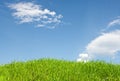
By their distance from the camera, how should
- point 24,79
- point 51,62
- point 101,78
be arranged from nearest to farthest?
point 24,79, point 101,78, point 51,62

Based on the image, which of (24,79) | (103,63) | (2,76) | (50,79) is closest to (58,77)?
(50,79)

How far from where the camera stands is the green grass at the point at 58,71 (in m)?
13.7

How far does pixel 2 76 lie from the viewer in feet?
44.3

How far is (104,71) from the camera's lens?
15070 millimetres

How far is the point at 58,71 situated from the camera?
14.4 metres

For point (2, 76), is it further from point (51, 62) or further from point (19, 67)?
point (51, 62)

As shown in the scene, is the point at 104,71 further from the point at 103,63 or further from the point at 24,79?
the point at 24,79

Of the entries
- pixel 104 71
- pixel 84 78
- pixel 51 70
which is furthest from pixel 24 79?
pixel 104 71

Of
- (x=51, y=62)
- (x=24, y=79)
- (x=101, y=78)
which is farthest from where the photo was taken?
(x=51, y=62)

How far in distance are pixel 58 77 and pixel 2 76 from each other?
2.32m

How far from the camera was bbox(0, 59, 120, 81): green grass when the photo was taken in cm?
1370

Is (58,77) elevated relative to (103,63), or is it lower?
lower

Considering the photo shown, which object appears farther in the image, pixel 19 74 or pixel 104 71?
pixel 104 71

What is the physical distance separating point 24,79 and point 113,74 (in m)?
4.12
